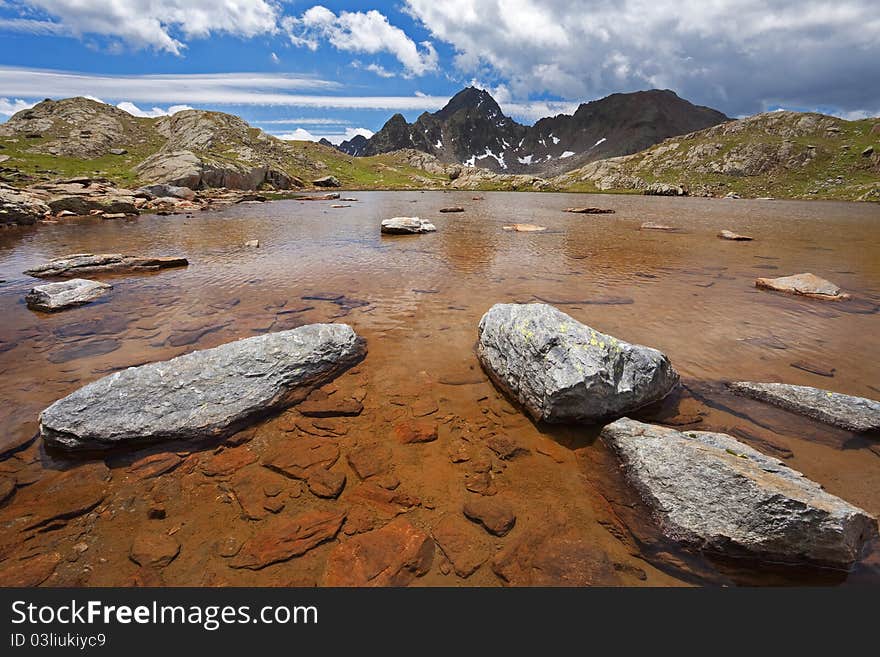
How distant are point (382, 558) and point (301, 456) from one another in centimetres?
244

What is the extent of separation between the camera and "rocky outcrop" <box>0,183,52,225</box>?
117 ft

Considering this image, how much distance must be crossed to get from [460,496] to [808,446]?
19.5ft

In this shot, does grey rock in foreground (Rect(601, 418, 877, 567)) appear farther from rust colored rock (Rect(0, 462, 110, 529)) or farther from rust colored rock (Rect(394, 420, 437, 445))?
rust colored rock (Rect(0, 462, 110, 529))

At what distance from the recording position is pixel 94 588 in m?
4.32

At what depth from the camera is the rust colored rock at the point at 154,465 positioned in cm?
591

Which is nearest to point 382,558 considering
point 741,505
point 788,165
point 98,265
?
point 741,505

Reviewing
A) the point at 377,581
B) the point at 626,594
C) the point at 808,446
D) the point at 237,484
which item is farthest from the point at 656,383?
the point at 237,484

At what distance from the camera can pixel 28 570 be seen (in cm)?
442

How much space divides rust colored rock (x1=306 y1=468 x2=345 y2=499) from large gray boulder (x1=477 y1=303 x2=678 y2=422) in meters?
3.70

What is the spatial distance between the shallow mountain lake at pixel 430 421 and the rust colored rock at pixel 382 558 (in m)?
0.15

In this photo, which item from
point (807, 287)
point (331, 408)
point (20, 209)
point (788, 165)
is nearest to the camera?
point (331, 408)

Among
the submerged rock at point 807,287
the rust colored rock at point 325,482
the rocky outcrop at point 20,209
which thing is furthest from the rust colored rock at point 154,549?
the rocky outcrop at point 20,209

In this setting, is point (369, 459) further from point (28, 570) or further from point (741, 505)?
point (741, 505)

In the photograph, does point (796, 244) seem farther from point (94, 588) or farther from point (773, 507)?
point (94, 588)
